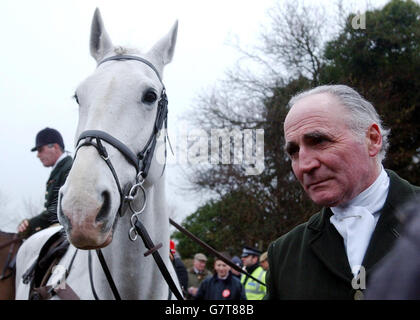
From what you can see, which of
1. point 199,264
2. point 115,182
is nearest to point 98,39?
point 115,182

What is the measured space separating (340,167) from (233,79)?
1422 centimetres

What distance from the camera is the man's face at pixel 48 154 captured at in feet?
18.4

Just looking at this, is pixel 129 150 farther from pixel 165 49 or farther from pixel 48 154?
pixel 48 154

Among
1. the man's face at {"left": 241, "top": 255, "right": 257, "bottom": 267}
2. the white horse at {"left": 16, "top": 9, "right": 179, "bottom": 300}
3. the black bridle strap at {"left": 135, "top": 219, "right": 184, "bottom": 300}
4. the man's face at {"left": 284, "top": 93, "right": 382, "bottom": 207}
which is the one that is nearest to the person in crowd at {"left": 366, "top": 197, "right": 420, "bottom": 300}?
the man's face at {"left": 284, "top": 93, "right": 382, "bottom": 207}

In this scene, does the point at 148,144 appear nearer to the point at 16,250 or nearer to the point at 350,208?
the point at 350,208

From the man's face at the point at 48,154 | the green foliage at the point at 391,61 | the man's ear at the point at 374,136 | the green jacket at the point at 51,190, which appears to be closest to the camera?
the man's ear at the point at 374,136

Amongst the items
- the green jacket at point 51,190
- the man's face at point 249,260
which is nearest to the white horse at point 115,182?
the green jacket at point 51,190

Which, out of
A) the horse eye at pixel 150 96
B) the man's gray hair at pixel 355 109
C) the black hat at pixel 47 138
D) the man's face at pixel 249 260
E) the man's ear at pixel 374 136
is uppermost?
the black hat at pixel 47 138

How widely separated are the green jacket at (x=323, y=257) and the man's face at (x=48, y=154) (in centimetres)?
404

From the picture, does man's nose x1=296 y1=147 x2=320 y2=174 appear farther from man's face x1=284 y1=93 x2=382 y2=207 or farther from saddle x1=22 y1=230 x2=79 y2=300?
saddle x1=22 y1=230 x2=79 y2=300

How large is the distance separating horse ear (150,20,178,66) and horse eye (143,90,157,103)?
25.0 inches

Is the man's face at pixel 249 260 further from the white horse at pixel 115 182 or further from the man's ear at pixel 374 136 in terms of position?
the man's ear at pixel 374 136

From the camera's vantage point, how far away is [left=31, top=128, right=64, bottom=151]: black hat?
5.61 m

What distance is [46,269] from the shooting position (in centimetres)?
421
